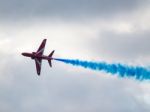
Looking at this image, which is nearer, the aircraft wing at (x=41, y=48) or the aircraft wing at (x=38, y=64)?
the aircraft wing at (x=38, y=64)

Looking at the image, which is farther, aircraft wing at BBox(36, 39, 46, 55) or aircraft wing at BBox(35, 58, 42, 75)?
aircraft wing at BBox(36, 39, 46, 55)

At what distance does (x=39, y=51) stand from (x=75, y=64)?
22180mm

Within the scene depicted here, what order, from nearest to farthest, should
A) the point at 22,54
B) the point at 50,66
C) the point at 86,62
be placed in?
the point at 86,62
the point at 50,66
the point at 22,54

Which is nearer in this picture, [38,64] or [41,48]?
[38,64]

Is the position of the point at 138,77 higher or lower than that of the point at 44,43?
lower

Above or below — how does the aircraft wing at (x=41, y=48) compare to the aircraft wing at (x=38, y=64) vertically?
above

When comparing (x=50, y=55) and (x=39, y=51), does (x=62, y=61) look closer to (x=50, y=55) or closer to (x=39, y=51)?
(x=50, y=55)

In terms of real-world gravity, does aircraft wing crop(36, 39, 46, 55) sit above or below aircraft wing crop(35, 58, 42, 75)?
above

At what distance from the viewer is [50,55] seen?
126312mm

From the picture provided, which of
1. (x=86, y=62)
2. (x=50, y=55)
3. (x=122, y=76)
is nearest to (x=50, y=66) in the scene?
(x=50, y=55)

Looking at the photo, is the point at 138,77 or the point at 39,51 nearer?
the point at 138,77

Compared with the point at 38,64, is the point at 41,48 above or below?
above

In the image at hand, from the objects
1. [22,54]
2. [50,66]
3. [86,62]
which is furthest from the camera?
[22,54]

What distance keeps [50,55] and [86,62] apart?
16684mm
